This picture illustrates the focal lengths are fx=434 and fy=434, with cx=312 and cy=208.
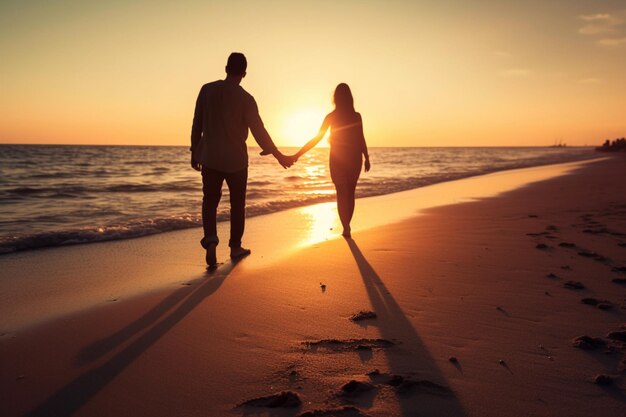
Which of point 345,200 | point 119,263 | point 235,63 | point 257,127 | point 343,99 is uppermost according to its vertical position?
point 235,63

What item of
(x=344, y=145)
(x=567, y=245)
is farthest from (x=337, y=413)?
(x=344, y=145)

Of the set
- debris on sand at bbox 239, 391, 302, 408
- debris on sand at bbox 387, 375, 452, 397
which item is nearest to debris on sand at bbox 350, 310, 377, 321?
debris on sand at bbox 387, 375, 452, 397

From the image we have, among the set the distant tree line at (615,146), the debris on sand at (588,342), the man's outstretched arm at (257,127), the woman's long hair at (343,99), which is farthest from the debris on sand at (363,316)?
the distant tree line at (615,146)

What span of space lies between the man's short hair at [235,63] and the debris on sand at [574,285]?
147 inches

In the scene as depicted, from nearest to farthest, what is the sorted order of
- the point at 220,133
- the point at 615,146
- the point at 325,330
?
the point at 325,330 → the point at 220,133 → the point at 615,146

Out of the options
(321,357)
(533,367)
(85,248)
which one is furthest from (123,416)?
(85,248)

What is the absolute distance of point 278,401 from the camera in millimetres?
1865

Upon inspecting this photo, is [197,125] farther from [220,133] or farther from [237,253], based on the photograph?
[237,253]

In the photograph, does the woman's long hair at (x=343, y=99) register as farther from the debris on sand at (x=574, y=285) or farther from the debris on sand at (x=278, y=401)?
the debris on sand at (x=278, y=401)

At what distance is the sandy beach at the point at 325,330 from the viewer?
190cm

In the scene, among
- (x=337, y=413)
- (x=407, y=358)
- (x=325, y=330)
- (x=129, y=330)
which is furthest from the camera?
(x=129, y=330)

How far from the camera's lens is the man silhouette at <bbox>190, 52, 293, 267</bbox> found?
465 centimetres

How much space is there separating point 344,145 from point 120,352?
467 centimetres

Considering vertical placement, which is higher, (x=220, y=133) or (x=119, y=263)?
(x=220, y=133)
